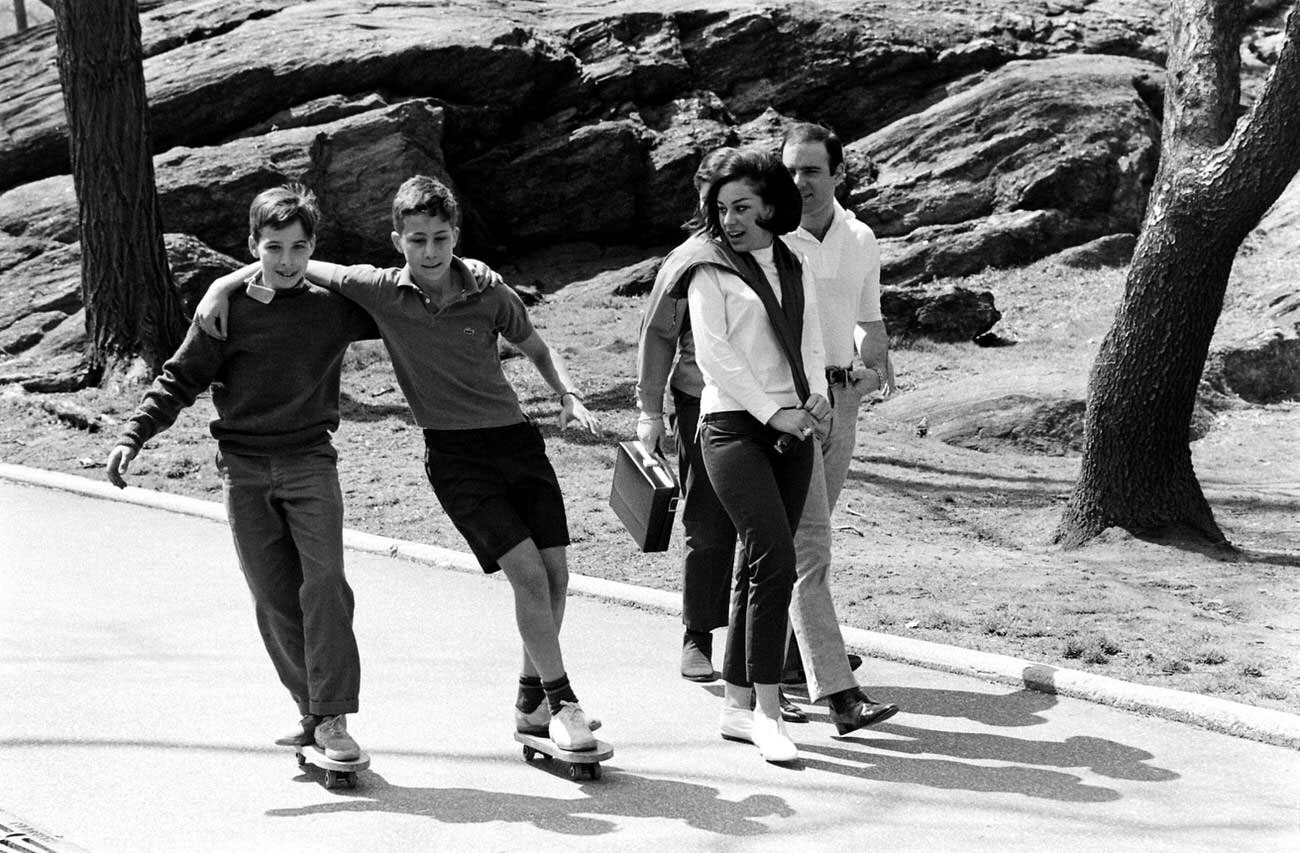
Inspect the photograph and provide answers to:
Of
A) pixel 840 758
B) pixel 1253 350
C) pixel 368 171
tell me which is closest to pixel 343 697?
pixel 840 758

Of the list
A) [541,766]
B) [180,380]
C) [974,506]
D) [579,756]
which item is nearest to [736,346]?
[579,756]

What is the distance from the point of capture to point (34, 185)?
18.0 m

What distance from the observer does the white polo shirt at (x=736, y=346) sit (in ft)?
16.4

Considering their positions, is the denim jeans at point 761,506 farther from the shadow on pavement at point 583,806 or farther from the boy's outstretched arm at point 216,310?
the boy's outstretched arm at point 216,310

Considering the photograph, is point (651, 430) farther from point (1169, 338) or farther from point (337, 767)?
point (1169, 338)

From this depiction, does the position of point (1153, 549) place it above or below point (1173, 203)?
→ below

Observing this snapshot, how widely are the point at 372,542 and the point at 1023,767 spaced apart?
4619 millimetres

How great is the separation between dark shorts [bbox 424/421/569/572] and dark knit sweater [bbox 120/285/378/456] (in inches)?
16.1

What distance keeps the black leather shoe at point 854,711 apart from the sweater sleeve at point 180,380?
7.64 ft

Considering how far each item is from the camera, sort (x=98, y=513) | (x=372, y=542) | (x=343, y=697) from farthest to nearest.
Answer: (x=98, y=513)
(x=372, y=542)
(x=343, y=697)

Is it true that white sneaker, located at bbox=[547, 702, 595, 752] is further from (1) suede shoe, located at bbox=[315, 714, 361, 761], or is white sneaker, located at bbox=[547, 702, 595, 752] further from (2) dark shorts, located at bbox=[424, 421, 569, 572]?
(1) suede shoe, located at bbox=[315, 714, 361, 761]

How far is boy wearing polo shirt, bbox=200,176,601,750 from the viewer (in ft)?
15.9

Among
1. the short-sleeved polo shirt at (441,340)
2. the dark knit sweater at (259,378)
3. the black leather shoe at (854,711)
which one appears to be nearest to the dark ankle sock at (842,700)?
the black leather shoe at (854,711)

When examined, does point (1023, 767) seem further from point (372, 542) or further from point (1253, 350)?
point (1253, 350)
